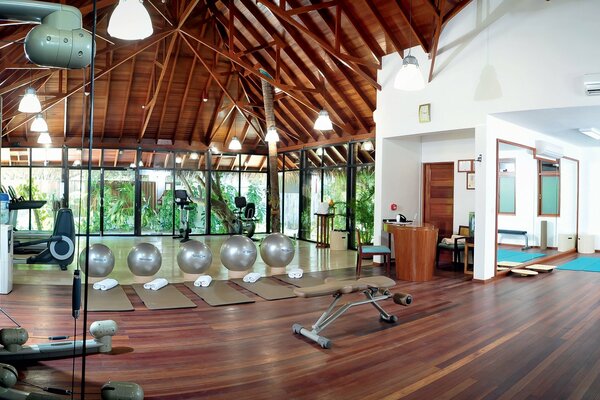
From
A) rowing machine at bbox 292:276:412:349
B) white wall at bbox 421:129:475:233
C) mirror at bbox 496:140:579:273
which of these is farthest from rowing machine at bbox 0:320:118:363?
white wall at bbox 421:129:475:233

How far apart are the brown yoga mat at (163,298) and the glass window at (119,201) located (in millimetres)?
7608

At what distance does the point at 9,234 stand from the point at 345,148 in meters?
7.58

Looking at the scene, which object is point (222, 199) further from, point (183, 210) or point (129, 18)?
point (129, 18)

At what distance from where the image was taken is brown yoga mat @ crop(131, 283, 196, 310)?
17.2 feet

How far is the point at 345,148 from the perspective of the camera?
11.3 metres

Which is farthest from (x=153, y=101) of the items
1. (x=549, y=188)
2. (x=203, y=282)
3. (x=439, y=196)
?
(x=549, y=188)

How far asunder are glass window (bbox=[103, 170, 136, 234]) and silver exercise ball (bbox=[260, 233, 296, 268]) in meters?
7.49

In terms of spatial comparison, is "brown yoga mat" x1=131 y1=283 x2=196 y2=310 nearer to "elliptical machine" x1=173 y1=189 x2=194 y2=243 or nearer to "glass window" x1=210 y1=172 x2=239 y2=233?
"elliptical machine" x1=173 y1=189 x2=194 y2=243

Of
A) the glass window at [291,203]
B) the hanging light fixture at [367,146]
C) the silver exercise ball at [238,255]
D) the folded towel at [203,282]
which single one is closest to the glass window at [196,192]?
the glass window at [291,203]

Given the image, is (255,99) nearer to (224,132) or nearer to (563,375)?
(224,132)

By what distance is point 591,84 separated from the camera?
19.2 ft

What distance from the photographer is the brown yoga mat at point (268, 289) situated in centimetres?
585

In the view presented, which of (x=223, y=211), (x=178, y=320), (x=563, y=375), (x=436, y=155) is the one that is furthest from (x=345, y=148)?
(x=563, y=375)

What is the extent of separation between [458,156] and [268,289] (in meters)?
4.62
